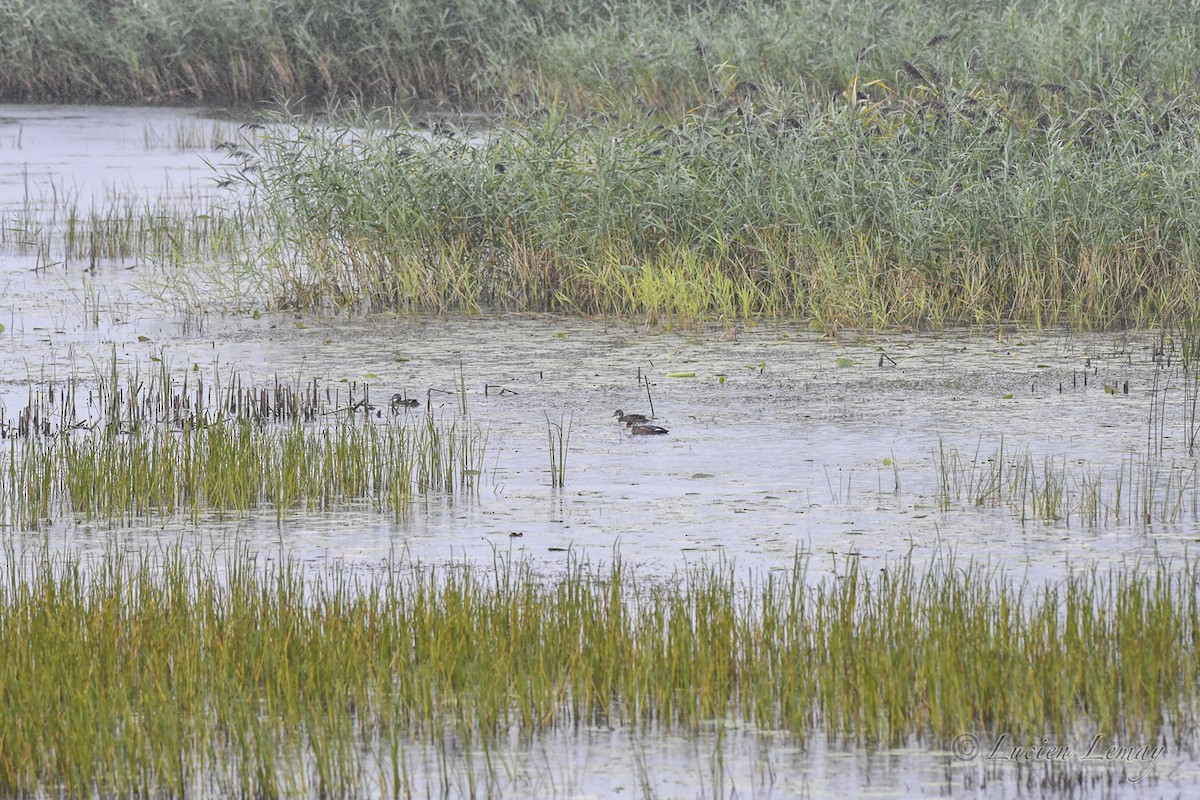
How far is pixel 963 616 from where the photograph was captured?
3846 mm

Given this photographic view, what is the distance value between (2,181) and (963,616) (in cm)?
1212

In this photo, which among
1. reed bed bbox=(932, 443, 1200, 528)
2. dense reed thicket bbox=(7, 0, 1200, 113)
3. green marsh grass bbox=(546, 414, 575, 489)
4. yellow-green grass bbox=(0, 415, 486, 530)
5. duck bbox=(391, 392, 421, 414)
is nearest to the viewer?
reed bed bbox=(932, 443, 1200, 528)

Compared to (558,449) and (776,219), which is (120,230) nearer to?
(776,219)

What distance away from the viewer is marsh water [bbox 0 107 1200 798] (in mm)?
3428

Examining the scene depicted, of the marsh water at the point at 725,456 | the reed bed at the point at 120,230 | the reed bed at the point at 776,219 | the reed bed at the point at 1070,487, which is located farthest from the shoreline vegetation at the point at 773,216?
the reed bed at the point at 1070,487

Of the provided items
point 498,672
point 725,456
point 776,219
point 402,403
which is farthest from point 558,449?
point 776,219

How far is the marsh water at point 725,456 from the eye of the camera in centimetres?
343

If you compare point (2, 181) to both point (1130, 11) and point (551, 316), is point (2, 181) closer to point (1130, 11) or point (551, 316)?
point (551, 316)

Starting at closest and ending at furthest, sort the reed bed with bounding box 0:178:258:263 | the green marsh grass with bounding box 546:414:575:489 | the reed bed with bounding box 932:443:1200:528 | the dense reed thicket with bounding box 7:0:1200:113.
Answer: the reed bed with bounding box 932:443:1200:528
the green marsh grass with bounding box 546:414:575:489
the reed bed with bounding box 0:178:258:263
the dense reed thicket with bounding box 7:0:1200:113

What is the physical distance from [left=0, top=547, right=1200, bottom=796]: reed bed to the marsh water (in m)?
0.12

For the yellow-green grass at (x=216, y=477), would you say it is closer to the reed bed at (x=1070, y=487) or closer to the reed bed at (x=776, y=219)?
the reed bed at (x=1070, y=487)

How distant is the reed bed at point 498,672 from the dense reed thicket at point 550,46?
806cm

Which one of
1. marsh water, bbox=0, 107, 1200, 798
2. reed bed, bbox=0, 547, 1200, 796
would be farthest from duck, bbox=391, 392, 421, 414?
reed bed, bbox=0, 547, 1200, 796

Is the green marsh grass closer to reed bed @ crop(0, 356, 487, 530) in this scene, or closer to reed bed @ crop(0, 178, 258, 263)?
reed bed @ crop(0, 356, 487, 530)
